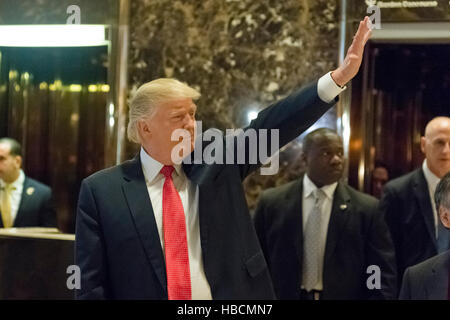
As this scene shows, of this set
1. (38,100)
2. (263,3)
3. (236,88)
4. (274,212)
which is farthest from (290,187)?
(38,100)

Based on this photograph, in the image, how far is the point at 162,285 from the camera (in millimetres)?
2627

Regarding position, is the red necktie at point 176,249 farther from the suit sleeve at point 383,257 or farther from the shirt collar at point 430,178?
the shirt collar at point 430,178

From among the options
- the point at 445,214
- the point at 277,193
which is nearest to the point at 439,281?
the point at 445,214

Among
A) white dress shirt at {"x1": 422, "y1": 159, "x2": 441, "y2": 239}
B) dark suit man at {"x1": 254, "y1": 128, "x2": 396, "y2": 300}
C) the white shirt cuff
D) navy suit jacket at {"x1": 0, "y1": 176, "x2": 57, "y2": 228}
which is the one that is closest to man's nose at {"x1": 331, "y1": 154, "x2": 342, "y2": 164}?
dark suit man at {"x1": 254, "y1": 128, "x2": 396, "y2": 300}

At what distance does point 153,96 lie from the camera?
2.73 metres

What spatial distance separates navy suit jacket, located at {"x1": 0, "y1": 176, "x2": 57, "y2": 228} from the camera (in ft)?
13.5

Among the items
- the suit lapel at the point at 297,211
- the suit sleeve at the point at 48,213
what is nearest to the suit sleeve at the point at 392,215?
the suit lapel at the point at 297,211

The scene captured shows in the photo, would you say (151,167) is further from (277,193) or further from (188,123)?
(277,193)

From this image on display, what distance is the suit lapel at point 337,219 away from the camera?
138 inches

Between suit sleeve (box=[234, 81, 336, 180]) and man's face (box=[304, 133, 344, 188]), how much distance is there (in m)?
0.93

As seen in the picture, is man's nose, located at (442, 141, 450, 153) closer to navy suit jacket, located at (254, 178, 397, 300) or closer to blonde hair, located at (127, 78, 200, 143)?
navy suit jacket, located at (254, 178, 397, 300)

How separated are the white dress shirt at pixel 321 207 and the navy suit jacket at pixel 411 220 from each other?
30 cm

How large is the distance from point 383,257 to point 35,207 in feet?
6.56
